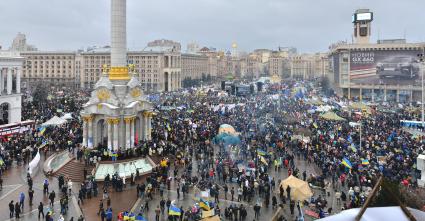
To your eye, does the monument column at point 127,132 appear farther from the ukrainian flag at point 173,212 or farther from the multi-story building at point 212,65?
the multi-story building at point 212,65

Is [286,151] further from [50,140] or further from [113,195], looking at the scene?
[50,140]

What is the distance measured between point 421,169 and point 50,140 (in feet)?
92.7

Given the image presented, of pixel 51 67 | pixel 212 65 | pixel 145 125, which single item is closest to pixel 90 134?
pixel 145 125

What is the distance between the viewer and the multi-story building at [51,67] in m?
124

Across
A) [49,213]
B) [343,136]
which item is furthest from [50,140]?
[343,136]

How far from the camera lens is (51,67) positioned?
125312mm

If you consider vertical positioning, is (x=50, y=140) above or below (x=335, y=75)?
below

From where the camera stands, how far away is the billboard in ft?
255

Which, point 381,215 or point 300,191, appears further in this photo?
point 300,191

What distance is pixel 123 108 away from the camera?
28.6m

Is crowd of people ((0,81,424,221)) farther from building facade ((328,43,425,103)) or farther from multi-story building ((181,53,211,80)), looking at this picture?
multi-story building ((181,53,211,80))

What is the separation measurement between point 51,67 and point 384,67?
3934 inches

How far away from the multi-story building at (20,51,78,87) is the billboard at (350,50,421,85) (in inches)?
3384

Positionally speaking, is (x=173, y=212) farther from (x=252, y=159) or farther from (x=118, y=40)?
(x=118, y=40)
